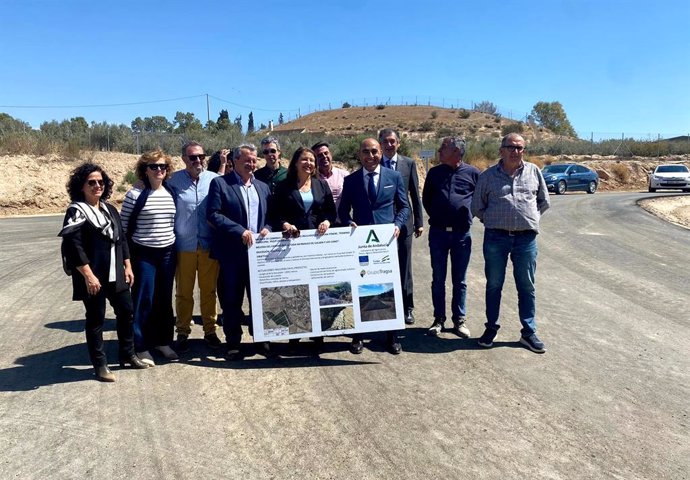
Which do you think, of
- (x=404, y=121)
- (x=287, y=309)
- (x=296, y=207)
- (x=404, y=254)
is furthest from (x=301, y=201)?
(x=404, y=121)

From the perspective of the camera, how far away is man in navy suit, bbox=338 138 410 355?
520cm

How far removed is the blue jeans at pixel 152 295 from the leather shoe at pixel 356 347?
1849 millimetres

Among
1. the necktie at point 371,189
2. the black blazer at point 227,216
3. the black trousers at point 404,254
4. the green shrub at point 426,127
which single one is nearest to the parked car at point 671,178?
the black trousers at point 404,254

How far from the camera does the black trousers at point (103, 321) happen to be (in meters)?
4.39

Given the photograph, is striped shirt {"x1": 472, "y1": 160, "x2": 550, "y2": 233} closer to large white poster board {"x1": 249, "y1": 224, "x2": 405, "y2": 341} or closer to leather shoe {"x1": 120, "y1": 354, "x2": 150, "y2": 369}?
large white poster board {"x1": 249, "y1": 224, "x2": 405, "y2": 341}

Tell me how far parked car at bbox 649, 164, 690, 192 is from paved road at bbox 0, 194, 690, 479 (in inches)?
969

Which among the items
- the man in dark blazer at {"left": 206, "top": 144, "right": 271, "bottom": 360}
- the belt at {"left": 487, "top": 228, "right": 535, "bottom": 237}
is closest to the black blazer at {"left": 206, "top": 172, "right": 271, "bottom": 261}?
the man in dark blazer at {"left": 206, "top": 144, "right": 271, "bottom": 360}

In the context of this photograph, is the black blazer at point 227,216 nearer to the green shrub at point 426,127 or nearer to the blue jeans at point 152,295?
the blue jeans at point 152,295

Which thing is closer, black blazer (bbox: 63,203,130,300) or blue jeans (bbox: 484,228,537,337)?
black blazer (bbox: 63,203,130,300)

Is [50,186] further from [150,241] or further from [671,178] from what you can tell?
[671,178]

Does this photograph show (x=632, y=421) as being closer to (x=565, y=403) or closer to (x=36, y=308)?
(x=565, y=403)

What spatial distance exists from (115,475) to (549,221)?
1510cm

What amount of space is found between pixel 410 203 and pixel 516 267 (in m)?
1.39

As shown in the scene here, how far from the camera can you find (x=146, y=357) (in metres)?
4.84
